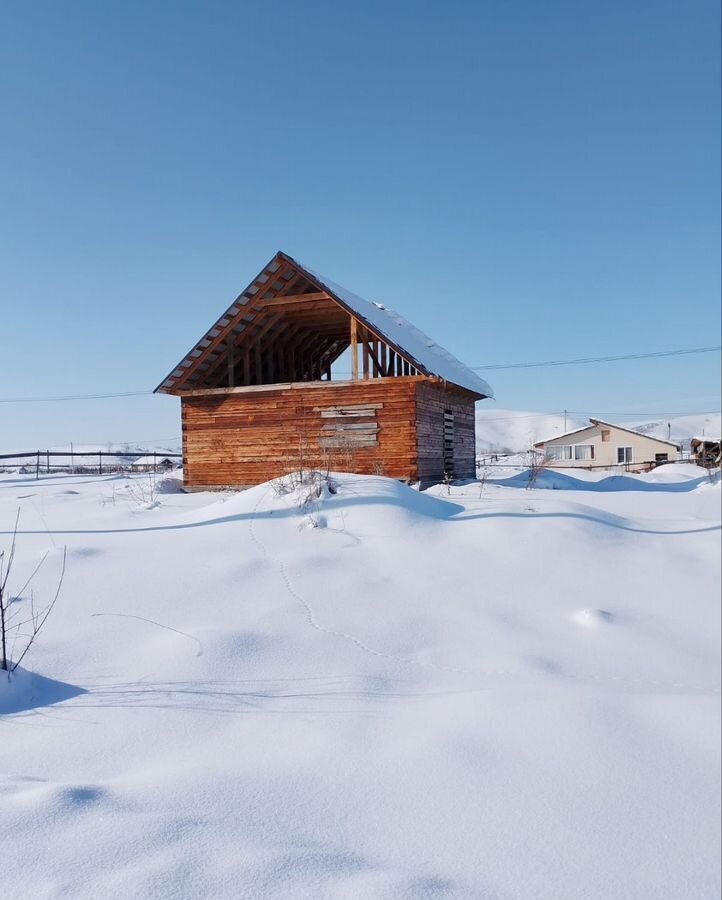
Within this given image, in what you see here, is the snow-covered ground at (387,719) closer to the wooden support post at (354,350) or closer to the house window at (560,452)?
the wooden support post at (354,350)

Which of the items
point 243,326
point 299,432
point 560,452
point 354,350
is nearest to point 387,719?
point 354,350

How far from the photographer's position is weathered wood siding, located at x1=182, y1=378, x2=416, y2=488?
46.9 feet

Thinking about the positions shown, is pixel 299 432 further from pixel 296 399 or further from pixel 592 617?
pixel 592 617

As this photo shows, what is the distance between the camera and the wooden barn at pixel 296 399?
14211mm

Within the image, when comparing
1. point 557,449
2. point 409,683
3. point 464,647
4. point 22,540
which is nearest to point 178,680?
point 409,683

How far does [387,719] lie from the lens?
10.7ft

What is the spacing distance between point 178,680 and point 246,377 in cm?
1209

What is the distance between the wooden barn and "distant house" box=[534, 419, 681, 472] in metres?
31.1

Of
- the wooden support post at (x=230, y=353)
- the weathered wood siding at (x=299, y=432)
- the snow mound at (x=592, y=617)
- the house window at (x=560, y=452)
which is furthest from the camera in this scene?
the house window at (x=560, y=452)

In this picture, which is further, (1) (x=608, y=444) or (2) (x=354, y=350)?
(1) (x=608, y=444)

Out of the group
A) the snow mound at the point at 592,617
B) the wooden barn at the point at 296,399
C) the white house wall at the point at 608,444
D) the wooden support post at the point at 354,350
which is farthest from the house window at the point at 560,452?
the snow mound at the point at 592,617

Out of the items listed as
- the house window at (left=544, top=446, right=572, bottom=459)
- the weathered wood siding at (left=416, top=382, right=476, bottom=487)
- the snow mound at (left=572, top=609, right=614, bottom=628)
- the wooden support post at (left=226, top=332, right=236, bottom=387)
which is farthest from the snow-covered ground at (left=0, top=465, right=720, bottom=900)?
the house window at (left=544, top=446, right=572, bottom=459)

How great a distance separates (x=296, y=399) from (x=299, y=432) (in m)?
0.84

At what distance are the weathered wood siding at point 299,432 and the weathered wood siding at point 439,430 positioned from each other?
55 centimetres
